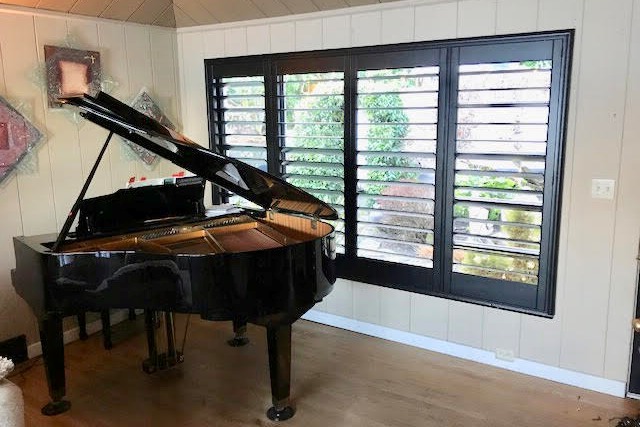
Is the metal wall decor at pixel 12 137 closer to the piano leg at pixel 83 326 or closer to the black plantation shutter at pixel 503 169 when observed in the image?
the piano leg at pixel 83 326

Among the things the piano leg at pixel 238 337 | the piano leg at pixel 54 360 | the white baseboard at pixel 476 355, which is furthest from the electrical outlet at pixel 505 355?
the piano leg at pixel 54 360

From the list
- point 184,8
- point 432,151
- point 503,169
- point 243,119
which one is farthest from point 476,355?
point 184,8

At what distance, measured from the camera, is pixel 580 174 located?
2.73 m

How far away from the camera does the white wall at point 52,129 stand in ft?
10.3

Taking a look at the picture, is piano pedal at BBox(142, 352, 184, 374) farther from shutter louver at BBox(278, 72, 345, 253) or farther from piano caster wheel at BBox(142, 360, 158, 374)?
shutter louver at BBox(278, 72, 345, 253)

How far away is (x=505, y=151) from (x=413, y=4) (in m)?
1.05

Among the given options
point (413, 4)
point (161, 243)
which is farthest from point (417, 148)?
point (161, 243)

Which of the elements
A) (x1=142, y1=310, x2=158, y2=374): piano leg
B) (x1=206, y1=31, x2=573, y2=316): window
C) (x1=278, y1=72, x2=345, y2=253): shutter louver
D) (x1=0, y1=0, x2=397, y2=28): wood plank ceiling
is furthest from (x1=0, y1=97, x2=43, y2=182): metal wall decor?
(x1=278, y1=72, x2=345, y2=253): shutter louver

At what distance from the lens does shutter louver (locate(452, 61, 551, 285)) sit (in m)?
2.78

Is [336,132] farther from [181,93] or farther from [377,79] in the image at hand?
[181,93]

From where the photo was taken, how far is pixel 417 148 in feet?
10.4

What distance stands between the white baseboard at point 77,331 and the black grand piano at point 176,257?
2.48 feet

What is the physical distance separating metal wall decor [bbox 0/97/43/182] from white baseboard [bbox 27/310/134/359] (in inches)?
43.7

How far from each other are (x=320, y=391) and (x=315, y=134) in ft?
5.62
